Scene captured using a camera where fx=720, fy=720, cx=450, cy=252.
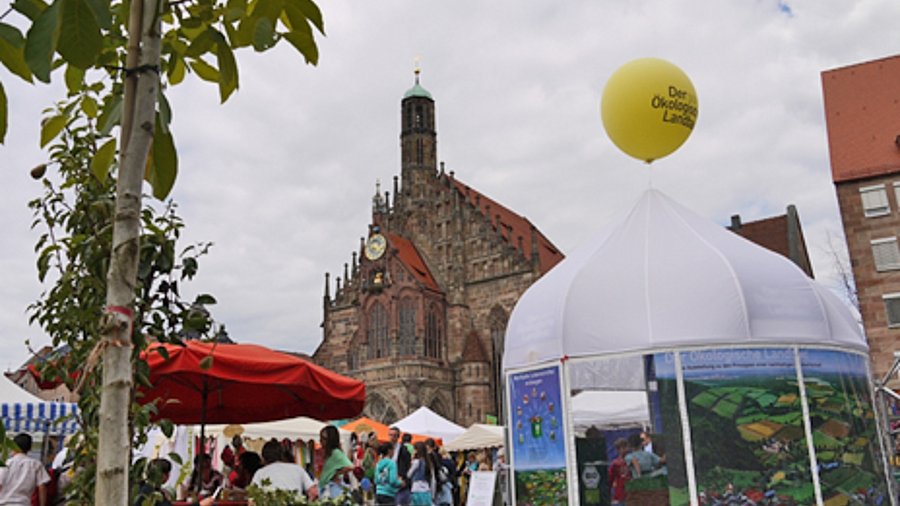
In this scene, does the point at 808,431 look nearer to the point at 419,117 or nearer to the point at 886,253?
the point at 886,253

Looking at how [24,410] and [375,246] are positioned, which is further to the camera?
[375,246]

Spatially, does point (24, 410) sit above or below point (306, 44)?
below

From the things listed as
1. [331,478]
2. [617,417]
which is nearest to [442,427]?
[617,417]

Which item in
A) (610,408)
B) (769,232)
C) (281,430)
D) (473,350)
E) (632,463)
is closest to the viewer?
(632,463)

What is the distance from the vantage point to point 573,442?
7145 mm

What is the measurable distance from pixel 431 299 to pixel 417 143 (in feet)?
37.6

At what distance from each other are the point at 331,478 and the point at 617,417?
3711mm

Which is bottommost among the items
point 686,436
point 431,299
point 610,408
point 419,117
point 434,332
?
point 686,436

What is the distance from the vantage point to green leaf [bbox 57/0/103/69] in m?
1.28

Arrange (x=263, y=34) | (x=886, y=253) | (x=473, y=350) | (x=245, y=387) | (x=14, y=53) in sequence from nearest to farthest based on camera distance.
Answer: (x=14, y=53), (x=263, y=34), (x=245, y=387), (x=886, y=253), (x=473, y=350)

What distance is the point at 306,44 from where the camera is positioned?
1652 millimetres

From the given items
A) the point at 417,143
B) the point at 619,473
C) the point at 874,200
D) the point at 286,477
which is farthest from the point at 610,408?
the point at 417,143

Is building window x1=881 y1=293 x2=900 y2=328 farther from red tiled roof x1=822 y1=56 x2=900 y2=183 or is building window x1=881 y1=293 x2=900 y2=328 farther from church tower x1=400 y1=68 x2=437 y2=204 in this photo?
church tower x1=400 y1=68 x2=437 y2=204

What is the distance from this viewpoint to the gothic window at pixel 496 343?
A: 3775 centimetres
